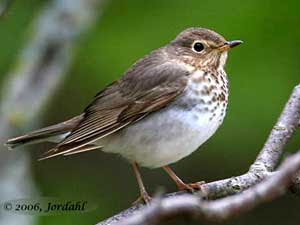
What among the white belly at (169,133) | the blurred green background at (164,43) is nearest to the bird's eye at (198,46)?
the white belly at (169,133)

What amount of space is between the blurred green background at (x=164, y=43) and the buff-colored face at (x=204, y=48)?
1.08 metres

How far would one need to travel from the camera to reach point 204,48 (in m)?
4.30

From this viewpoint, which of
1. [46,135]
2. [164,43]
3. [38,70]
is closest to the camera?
[46,135]

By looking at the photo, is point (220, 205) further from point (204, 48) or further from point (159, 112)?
point (204, 48)

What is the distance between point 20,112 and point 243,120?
1.61 meters

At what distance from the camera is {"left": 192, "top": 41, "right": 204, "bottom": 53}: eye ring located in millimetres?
4297

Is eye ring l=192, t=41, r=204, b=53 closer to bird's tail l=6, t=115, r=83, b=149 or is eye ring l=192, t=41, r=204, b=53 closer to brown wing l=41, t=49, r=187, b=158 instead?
brown wing l=41, t=49, r=187, b=158

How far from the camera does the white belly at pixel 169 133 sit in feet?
12.6

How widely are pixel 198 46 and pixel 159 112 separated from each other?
1.82ft

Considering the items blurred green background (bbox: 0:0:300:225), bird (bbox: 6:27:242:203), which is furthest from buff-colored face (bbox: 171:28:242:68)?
blurred green background (bbox: 0:0:300:225)

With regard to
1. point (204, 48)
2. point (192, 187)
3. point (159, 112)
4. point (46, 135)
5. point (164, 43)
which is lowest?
point (192, 187)

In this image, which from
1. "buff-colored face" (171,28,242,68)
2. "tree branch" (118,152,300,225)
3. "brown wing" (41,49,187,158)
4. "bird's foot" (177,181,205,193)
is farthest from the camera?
"buff-colored face" (171,28,242,68)

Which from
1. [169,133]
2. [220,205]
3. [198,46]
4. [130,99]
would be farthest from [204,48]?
[220,205]

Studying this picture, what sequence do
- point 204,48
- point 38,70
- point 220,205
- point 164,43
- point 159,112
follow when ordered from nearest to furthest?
point 220,205
point 159,112
point 204,48
point 38,70
point 164,43
